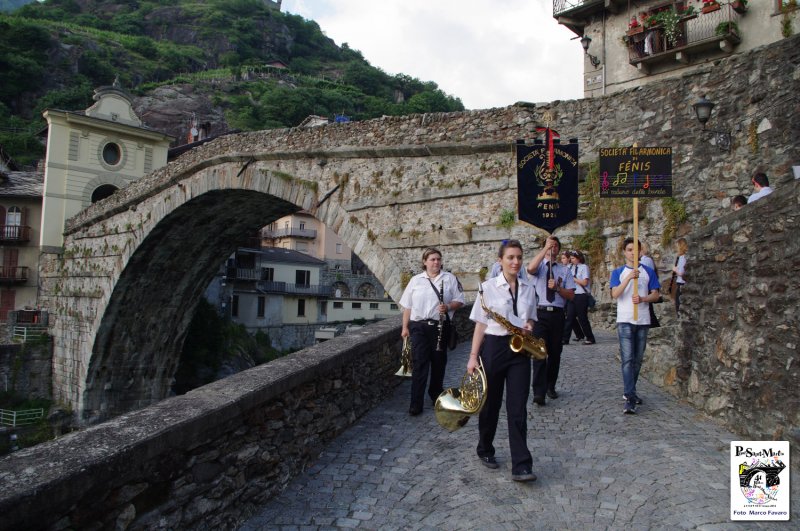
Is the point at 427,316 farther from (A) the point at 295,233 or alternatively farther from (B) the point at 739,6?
(A) the point at 295,233

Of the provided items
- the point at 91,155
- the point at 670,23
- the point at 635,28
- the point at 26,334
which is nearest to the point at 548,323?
the point at 670,23

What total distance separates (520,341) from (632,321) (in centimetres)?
175

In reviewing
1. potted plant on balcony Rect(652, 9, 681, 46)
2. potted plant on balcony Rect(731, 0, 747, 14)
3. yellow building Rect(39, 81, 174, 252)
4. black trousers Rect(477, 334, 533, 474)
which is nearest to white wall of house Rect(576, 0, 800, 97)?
potted plant on balcony Rect(731, 0, 747, 14)

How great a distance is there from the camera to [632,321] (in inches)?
184

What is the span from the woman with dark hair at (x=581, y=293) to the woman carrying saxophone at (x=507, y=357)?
4.05 meters

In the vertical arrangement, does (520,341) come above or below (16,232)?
below

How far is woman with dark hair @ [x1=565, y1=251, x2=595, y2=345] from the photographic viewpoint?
24.7ft

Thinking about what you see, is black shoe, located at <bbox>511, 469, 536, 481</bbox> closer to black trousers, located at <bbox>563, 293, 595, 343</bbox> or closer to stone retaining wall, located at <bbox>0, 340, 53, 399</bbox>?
black trousers, located at <bbox>563, 293, 595, 343</bbox>

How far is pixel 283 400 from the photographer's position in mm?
3639

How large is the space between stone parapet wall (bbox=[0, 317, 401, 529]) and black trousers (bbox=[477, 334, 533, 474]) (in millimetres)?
1192

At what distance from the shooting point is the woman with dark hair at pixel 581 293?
7539 mm

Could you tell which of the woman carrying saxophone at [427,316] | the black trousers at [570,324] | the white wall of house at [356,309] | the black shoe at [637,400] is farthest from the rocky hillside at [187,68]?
the black shoe at [637,400]

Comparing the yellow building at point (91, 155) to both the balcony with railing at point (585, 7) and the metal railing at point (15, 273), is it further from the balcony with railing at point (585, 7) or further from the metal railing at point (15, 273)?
the balcony with railing at point (585, 7)

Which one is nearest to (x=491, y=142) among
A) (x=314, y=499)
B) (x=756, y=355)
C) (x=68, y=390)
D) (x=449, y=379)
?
(x=449, y=379)
